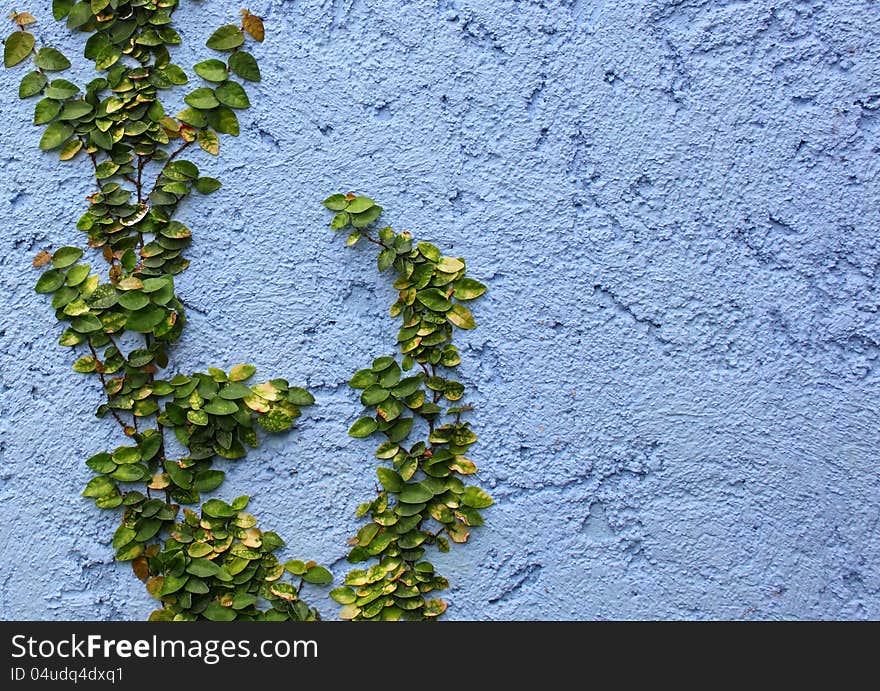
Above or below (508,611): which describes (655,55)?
above

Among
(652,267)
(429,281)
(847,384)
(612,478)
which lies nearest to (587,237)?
(652,267)

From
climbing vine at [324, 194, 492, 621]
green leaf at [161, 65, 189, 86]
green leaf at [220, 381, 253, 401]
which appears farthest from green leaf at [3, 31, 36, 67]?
green leaf at [220, 381, 253, 401]

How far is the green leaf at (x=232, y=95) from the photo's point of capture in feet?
5.40

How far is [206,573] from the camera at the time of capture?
1.65m

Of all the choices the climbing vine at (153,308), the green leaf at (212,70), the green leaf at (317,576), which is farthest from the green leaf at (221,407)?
the green leaf at (212,70)

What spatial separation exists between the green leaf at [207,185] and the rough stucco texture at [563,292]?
0.02m

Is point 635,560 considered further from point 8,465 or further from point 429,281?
point 8,465

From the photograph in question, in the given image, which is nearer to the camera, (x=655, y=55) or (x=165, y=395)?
(x=655, y=55)

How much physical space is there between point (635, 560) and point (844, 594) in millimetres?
476

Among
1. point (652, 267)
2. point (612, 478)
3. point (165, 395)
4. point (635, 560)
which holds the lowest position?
point (635, 560)

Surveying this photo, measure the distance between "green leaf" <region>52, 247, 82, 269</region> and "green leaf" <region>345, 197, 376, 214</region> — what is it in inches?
26.0

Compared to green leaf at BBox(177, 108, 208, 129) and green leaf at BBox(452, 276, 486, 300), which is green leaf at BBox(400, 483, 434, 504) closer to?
green leaf at BBox(452, 276, 486, 300)

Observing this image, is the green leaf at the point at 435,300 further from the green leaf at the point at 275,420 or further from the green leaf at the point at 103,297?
the green leaf at the point at 103,297

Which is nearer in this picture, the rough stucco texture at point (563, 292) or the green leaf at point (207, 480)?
the rough stucco texture at point (563, 292)
